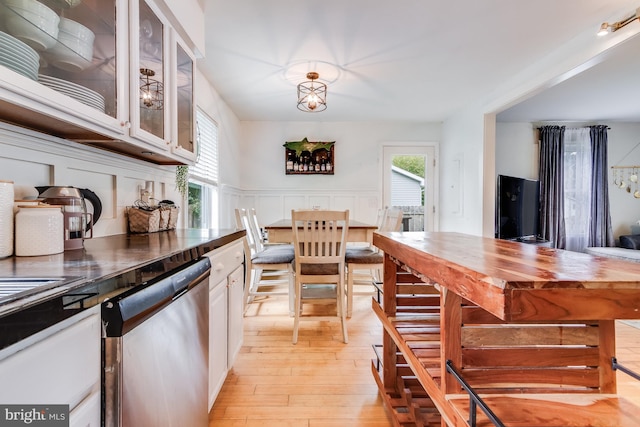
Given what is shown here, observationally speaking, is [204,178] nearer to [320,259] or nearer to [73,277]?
[320,259]

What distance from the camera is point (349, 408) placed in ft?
5.06

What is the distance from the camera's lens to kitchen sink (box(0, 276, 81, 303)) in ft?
1.68

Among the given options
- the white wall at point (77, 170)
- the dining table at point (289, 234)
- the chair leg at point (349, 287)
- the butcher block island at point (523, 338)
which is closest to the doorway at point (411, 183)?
the dining table at point (289, 234)

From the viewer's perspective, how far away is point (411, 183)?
5.19 metres

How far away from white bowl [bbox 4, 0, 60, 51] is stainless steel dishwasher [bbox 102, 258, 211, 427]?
85cm

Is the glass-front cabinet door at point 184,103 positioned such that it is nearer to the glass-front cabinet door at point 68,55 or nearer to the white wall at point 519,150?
the glass-front cabinet door at point 68,55

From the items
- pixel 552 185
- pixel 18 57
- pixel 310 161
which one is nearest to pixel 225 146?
pixel 310 161

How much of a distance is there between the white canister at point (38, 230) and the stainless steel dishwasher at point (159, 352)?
1.38 feet

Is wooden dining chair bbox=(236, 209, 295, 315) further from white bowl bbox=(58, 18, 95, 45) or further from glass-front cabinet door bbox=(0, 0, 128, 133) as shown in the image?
white bowl bbox=(58, 18, 95, 45)

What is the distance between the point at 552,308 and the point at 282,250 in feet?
9.22

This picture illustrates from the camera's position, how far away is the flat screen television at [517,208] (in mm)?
4191

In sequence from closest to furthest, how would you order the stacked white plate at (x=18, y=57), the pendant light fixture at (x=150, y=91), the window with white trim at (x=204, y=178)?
1. the stacked white plate at (x=18, y=57)
2. the pendant light fixture at (x=150, y=91)
3. the window with white trim at (x=204, y=178)

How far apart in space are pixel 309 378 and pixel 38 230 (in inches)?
60.4

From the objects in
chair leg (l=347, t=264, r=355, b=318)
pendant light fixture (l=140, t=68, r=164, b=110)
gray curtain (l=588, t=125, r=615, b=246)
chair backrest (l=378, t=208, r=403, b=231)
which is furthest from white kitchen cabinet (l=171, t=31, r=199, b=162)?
gray curtain (l=588, t=125, r=615, b=246)
